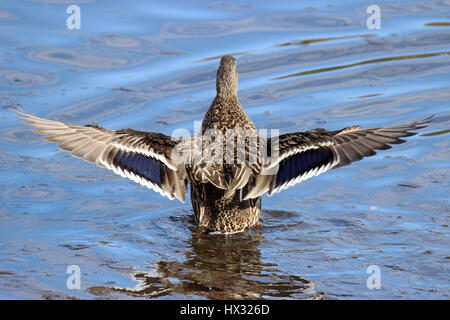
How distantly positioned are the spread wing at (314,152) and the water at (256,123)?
0.43 meters

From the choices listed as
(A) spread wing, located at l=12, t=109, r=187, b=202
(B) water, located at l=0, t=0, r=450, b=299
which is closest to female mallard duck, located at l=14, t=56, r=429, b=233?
(A) spread wing, located at l=12, t=109, r=187, b=202

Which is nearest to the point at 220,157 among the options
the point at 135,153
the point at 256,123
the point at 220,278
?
the point at 135,153

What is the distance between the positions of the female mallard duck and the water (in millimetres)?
279

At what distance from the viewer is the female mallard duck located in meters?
5.86

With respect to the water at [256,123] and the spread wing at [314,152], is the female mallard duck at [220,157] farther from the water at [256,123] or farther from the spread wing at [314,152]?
the water at [256,123]

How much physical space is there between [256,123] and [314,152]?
2.24m

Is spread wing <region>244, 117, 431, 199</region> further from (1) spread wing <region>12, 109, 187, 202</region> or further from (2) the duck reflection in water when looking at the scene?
(1) spread wing <region>12, 109, 187, 202</region>

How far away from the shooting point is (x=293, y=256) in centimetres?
557

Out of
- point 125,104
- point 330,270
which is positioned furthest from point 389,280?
point 125,104

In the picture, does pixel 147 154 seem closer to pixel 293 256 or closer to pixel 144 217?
pixel 144 217

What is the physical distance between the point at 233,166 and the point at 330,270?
1.13 meters

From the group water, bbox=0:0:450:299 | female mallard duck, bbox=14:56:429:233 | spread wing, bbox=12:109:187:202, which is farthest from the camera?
spread wing, bbox=12:109:187:202

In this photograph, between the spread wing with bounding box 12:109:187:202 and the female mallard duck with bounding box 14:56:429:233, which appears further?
the spread wing with bounding box 12:109:187:202

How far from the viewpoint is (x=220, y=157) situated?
5.79 m
